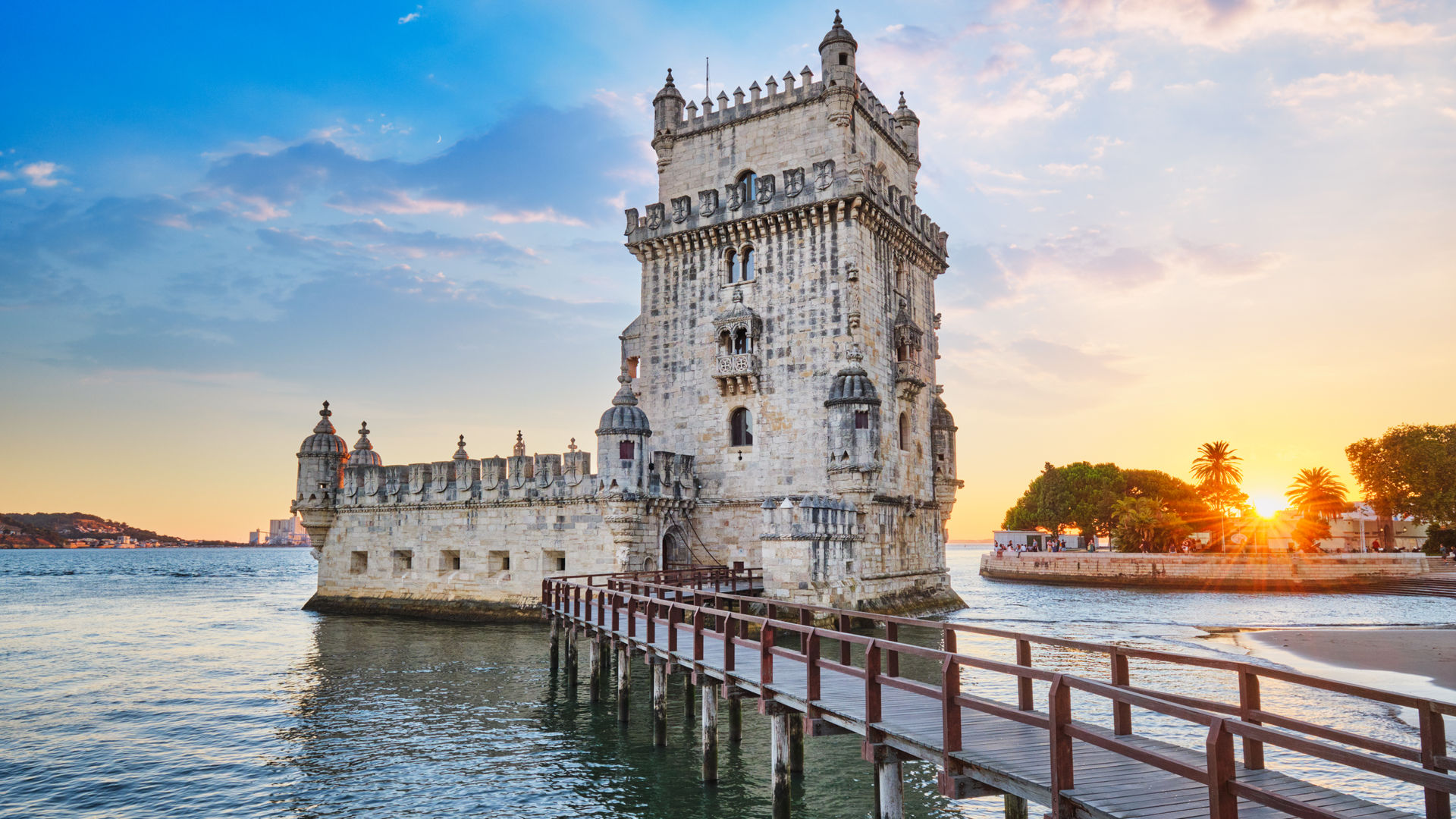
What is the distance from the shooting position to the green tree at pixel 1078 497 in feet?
287

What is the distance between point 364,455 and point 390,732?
26.1 meters

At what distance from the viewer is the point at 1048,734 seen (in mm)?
10070

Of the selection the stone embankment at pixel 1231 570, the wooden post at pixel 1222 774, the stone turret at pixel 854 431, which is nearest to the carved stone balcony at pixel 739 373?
the stone turret at pixel 854 431

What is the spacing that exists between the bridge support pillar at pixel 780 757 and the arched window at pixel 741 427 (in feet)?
70.5

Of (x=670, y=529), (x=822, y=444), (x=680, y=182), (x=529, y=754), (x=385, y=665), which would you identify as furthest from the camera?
(x=680, y=182)

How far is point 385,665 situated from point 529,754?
36.8ft

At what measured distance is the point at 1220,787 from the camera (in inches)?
261

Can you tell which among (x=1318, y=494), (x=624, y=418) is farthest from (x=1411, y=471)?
(x=624, y=418)

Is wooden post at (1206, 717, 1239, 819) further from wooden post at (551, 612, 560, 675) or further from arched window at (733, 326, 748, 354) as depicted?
arched window at (733, 326, 748, 354)

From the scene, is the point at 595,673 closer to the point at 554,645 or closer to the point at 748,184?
the point at 554,645

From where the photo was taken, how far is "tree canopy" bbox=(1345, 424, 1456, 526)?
61.6 meters

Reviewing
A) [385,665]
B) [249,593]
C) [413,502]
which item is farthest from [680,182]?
[249,593]

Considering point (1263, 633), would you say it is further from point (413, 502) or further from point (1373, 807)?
point (413, 502)

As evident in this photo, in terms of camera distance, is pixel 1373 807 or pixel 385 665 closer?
pixel 1373 807
